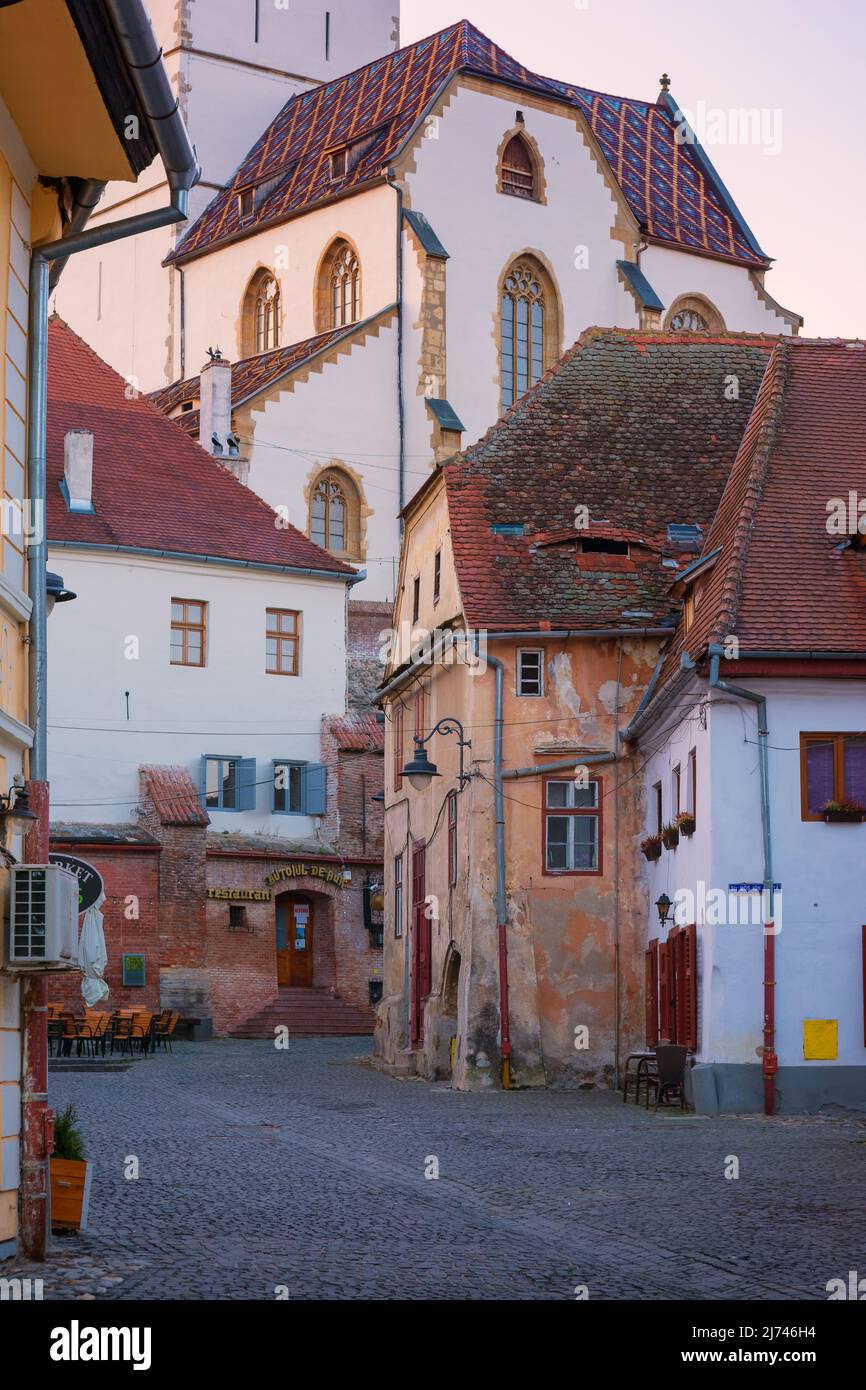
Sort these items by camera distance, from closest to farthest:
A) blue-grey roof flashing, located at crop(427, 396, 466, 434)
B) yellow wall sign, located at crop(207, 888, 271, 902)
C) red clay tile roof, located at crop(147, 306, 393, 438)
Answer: yellow wall sign, located at crop(207, 888, 271, 902) < red clay tile roof, located at crop(147, 306, 393, 438) < blue-grey roof flashing, located at crop(427, 396, 466, 434)

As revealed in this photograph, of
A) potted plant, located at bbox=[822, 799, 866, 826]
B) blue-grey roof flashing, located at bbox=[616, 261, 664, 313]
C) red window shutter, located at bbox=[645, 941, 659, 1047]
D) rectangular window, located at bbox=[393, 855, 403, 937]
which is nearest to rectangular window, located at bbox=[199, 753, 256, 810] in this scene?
rectangular window, located at bbox=[393, 855, 403, 937]

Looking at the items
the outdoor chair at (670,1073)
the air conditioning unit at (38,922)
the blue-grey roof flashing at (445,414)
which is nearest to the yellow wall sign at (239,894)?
the blue-grey roof flashing at (445,414)

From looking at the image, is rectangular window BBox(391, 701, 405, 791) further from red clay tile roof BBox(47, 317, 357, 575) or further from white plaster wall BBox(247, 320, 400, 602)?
white plaster wall BBox(247, 320, 400, 602)

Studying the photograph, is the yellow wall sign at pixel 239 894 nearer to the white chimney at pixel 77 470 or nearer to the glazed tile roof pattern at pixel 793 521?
the white chimney at pixel 77 470

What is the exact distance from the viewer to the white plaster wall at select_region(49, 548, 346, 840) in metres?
46.3

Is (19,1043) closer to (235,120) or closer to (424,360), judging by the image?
(424,360)

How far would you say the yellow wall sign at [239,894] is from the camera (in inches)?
1850

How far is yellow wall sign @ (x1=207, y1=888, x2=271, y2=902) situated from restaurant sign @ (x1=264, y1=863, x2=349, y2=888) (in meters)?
0.33

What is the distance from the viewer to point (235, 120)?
2825 inches

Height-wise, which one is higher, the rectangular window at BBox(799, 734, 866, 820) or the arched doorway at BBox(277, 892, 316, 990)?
the rectangular window at BBox(799, 734, 866, 820)

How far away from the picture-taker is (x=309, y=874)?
48.7 m

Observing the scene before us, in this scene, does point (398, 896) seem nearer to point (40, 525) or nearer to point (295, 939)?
point (295, 939)
